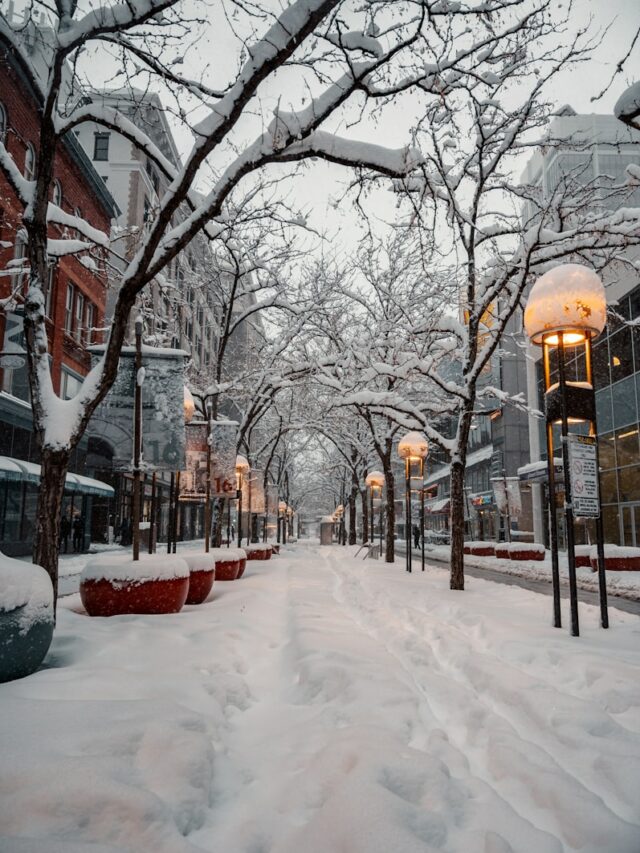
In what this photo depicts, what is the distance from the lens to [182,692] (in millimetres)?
3928

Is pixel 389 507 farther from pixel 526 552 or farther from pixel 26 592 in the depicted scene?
pixel 26 592

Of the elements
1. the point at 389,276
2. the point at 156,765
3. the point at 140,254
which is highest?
the point at 389,276

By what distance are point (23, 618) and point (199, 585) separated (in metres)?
4.68

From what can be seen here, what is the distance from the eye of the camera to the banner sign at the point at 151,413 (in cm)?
788

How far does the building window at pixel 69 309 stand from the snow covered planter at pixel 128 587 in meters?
20.7

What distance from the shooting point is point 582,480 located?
686cm

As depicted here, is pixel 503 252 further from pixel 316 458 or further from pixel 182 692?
pixel 316 458

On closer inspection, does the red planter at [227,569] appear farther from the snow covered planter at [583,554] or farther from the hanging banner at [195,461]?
the snow covered planter at [583,554]

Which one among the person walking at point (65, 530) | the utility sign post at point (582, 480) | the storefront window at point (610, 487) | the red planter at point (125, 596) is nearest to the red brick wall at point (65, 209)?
the person walking at point (65, 530)

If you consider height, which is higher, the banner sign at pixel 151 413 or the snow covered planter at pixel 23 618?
the banner sign at pixel 151 413

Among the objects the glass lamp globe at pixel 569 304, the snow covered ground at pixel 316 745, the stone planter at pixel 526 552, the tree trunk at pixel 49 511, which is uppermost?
the glass lamp globe at pixel 569 304

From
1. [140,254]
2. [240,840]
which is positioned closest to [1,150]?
[140,254]

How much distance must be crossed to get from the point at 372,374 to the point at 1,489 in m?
14.2

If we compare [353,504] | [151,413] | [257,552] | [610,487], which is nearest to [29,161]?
[257,552]
